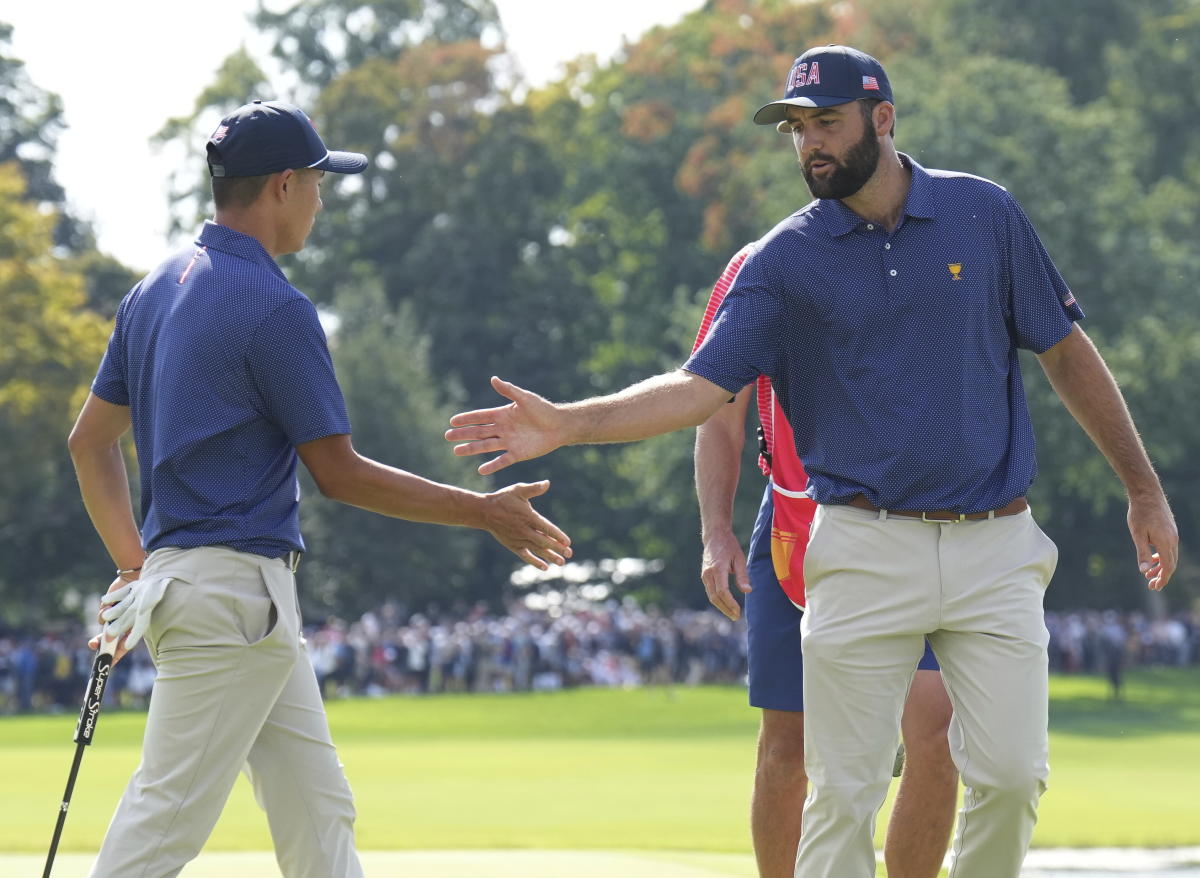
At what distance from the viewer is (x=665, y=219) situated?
5634cm

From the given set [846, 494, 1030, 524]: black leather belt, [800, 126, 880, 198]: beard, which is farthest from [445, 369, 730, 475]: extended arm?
[800, 126, 880, 198]: beard

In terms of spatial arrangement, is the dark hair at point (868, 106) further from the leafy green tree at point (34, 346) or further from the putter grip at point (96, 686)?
the leafy green tree at point (34, 346)

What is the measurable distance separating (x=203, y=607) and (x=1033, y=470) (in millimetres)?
2141

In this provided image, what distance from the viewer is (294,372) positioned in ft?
15.6

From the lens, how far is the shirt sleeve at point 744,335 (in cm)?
505

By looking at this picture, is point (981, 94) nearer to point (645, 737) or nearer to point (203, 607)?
point (645, 737)

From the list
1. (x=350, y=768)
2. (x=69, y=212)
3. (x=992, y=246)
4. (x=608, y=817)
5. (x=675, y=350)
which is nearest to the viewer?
(x=992, y=246)

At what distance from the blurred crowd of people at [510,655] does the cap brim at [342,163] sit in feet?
97.2

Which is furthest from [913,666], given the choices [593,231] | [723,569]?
[593,231]

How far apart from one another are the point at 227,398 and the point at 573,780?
11.5 meters

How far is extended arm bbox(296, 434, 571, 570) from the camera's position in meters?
4.87

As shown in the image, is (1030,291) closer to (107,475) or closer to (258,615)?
(258,615)

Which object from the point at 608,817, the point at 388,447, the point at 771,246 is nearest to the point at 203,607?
the point at 771,246

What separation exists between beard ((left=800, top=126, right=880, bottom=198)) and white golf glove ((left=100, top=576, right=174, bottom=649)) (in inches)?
75.8
